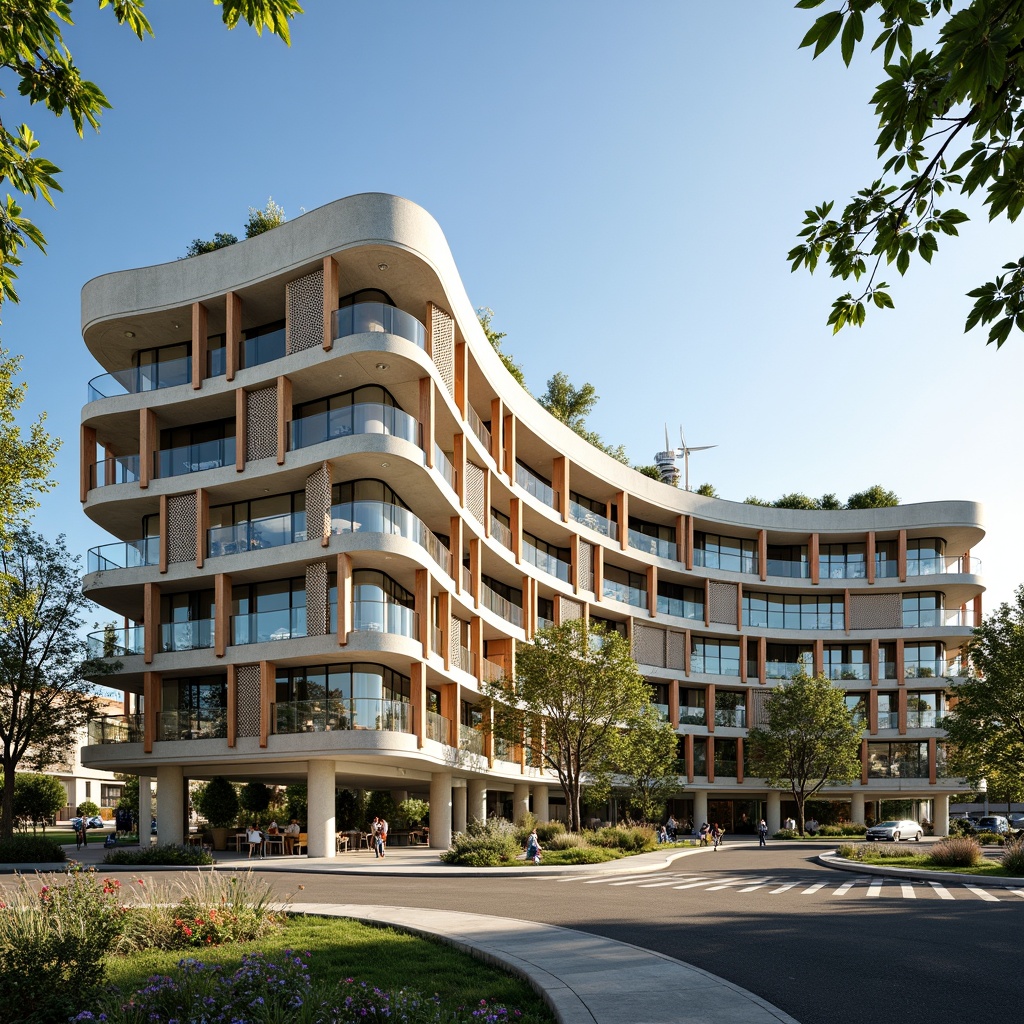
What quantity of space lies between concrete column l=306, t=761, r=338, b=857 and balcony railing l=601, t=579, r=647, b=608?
83.3 ft

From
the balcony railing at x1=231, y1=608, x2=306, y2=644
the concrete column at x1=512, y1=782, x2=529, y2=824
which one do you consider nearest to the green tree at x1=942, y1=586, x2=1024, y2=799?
the concrete column at x1=512, y1=782, x2=529, y2=824

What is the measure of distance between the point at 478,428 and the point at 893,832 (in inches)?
1150

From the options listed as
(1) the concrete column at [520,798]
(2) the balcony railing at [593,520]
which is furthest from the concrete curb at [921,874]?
(2) the balcony railing at [593,520]

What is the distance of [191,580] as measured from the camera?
36000mm

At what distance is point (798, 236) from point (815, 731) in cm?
5293

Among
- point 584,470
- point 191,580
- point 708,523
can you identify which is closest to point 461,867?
point 191,580

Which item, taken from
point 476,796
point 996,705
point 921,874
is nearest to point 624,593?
point 476,796

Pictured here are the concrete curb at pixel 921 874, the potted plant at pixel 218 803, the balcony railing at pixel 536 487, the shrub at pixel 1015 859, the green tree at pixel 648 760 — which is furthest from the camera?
the balcony railing at pixel 536 487

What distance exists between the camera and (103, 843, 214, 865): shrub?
2975 cm

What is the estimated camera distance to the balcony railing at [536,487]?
161 feet

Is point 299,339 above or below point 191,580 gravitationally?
above

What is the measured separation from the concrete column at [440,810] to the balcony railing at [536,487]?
1487 cm

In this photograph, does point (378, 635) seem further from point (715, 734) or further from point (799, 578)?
point (799, 578)

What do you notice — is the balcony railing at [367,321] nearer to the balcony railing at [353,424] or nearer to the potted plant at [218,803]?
the balcony railing at [353,424]
